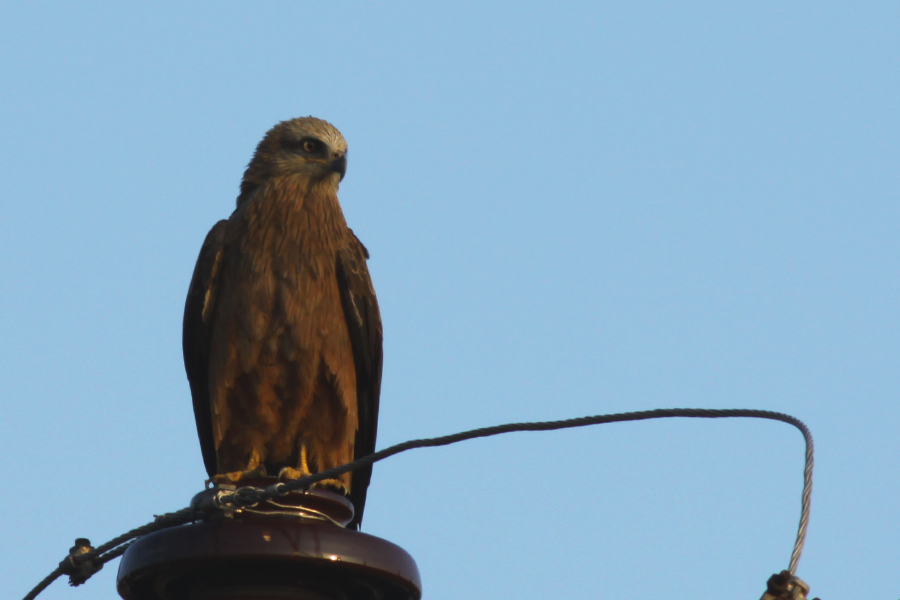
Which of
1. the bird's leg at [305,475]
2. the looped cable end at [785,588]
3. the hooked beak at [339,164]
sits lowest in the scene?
the looped cable end at [785,588]

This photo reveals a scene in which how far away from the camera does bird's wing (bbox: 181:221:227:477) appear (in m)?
7.59

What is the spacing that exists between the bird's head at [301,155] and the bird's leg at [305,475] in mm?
2020

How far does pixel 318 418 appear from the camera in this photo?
289 inches

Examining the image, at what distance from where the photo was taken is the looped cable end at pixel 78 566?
487 cm

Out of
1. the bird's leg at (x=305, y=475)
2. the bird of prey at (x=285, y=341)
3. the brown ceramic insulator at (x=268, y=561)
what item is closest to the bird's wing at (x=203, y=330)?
the bird of prey at (x=285, y=341)

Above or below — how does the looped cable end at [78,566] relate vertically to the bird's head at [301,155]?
below

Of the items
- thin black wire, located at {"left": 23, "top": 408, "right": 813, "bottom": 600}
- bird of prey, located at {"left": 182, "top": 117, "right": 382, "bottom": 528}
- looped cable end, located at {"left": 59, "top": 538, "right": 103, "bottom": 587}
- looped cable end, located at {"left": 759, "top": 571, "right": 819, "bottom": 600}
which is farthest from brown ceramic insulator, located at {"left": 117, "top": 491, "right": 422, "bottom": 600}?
bird of prey, located at {"left": 182, "top": 117, "right": 382, "bottom": 528}

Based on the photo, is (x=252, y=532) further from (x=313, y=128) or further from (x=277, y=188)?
(x=313, y=128)

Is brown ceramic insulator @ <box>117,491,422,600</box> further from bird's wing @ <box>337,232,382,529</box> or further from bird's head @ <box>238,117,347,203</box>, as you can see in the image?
bird's head @ <box>238,117,347,203</box>

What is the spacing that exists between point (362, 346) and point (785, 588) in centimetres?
479

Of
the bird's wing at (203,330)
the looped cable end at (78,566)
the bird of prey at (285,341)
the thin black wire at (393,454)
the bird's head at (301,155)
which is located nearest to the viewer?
the thin black wire at (393,454)

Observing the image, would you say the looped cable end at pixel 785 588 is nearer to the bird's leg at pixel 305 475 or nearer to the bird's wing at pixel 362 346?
the bird's leg at pixel 305 475

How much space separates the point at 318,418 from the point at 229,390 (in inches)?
22.5

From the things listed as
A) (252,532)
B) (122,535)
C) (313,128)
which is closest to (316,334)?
(313,128)
